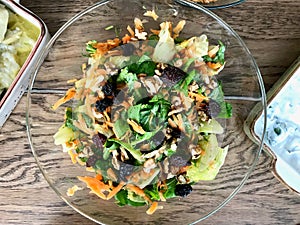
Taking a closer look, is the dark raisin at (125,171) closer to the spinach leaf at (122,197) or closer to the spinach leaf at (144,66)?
the spinach leaf at (122,197)

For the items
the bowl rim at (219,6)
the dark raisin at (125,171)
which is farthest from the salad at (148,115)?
the bowl rim at (219,6)

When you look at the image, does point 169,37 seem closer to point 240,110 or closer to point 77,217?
point 240,110

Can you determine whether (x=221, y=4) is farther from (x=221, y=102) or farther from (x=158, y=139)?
(x=158, y=139)

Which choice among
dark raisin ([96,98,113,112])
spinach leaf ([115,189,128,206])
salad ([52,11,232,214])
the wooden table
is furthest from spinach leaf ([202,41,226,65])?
spinach leaf ([115,189,128,206])

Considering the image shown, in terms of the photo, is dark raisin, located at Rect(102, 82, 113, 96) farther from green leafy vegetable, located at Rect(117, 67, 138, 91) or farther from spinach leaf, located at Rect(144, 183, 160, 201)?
spinach leaf, located at Rect(144, 183, 160, 201)

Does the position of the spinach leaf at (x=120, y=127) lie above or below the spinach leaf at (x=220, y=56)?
below

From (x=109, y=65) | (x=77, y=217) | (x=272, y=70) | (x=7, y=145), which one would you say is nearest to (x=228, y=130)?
(x=272, y=70)

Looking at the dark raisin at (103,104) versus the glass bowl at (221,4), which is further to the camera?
the glass bowl at (221,4)

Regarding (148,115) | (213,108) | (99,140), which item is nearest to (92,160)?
(99,140)
